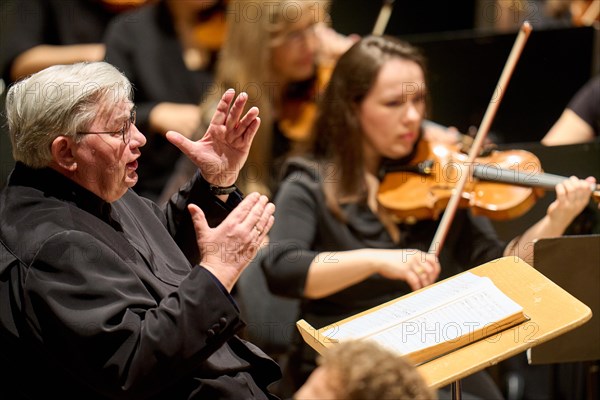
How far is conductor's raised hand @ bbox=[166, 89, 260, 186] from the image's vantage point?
76.5 inches

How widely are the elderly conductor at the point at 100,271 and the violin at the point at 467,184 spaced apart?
2.71ft

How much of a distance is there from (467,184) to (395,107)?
315mm

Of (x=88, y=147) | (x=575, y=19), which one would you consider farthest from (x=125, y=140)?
(x=575, y=19)

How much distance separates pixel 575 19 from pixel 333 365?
2.80 meters

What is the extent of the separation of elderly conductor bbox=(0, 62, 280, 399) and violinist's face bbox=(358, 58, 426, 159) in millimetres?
851

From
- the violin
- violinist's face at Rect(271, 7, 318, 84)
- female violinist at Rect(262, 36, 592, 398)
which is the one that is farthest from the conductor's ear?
violinist's face at Rect(271, 7, 318, 84)

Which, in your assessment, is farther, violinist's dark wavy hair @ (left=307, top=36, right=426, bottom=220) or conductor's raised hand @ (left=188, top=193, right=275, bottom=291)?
violinist's dark wavy hair @ (left=307, top=36, right=426, bottom=220)

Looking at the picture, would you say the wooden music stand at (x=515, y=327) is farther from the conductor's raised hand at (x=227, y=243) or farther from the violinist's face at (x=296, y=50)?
the violinist's face at (x=296, y=50)

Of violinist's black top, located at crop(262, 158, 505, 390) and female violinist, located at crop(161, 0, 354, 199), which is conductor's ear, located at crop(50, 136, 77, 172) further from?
female violinist, located at crop(161, 0, 354, 199)

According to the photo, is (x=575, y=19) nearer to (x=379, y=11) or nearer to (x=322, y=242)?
(x=379, y=11)

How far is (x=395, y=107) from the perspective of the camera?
8.93 feet

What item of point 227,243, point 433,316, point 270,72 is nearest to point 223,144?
point 227,243

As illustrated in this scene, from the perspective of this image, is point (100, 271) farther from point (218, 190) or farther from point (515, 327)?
point (515, 327)

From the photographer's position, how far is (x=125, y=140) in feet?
5.94
